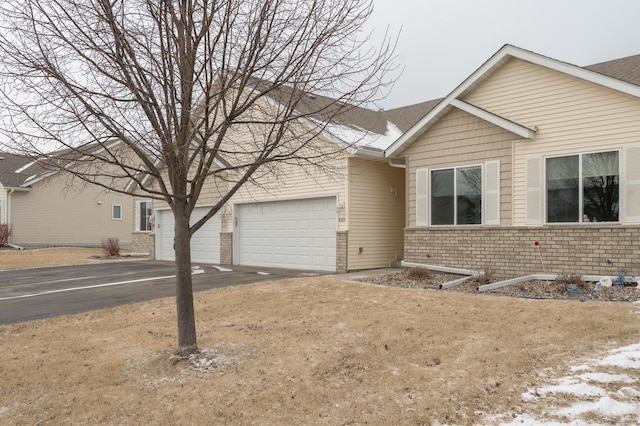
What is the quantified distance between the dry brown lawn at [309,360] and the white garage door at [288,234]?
6.01 metres

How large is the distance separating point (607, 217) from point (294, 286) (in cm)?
671

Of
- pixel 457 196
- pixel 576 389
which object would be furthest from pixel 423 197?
pixel 576 389

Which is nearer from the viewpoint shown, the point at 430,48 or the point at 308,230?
the point at 430,48

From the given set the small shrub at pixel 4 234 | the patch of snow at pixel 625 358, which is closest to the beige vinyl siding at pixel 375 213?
the patch of snow at pixel 625 358

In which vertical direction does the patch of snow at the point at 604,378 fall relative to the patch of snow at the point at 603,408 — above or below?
above

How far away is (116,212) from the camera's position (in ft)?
105

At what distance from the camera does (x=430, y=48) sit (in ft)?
27.7

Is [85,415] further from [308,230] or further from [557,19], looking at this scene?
[557,19]

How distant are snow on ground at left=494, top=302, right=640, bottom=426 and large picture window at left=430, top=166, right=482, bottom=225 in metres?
7.11

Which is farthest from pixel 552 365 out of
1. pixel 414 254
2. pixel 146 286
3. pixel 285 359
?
pixel 146 286

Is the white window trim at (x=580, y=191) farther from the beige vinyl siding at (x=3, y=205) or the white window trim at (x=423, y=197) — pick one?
the beige vinyl siding at (x=3, y=205)

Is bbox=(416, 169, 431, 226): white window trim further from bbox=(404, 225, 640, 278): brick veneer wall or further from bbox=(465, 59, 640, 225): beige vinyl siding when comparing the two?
bbox=(465, 59, 640, 225): beige vinyl siding

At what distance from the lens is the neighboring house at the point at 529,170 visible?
32.9 ft

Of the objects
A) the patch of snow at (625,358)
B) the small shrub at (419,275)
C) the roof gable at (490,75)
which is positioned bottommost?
the patch of snow at (625,358)
